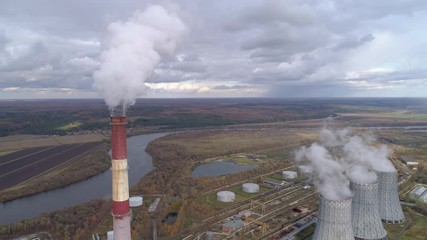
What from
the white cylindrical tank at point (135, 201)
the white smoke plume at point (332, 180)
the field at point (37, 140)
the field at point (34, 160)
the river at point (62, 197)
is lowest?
the river at point (62, 197)

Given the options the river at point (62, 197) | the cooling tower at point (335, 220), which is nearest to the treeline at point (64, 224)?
the river at point (62, 197)

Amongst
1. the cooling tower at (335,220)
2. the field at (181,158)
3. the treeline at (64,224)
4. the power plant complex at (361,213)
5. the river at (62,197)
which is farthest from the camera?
the river at (62,197)

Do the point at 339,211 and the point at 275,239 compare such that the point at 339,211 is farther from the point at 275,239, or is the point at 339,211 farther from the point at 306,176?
the point at 306,176

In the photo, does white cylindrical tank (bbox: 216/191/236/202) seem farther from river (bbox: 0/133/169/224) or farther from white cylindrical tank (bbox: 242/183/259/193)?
river (bbox: 0/133/169/224)

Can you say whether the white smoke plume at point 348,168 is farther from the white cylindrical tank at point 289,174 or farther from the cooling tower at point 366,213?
the white cylindrical tank at point 289,174

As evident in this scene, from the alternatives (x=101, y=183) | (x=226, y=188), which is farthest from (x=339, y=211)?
(x=101, y=183)

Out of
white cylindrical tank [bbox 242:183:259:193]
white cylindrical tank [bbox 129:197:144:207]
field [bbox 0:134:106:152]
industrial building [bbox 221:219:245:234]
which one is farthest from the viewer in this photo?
field [bbox 0:134:106:152]

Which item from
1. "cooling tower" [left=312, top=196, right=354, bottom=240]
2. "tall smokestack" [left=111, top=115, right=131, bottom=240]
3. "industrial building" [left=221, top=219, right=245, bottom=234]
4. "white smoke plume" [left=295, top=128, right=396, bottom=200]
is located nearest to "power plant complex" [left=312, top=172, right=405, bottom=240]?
"cooling tower" [left=312, top=196, right=354, bottom=240]
